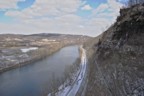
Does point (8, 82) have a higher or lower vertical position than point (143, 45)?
lower

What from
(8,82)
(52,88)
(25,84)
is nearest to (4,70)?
(8,82)

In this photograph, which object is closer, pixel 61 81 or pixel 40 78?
pixel 61 81

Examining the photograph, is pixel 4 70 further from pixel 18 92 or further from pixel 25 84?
pixel 18 92

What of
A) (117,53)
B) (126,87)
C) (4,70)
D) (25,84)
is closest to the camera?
(126,87)

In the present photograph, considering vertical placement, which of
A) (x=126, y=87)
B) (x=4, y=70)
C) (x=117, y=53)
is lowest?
(x=4, y=70)

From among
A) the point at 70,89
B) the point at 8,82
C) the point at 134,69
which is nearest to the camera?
the point at 134,69

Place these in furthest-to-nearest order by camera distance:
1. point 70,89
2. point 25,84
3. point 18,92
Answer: point 25,84
point 18,92
point 70,89

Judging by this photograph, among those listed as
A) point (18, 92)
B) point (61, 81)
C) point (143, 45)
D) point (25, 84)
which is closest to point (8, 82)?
point (25, 84)

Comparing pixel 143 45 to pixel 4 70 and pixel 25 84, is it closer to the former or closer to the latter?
pixel 25 84

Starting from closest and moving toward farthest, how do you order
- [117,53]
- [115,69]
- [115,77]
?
[115,77]
[115,69]
[117,53]
